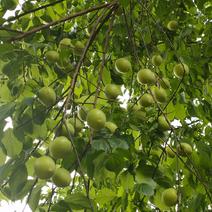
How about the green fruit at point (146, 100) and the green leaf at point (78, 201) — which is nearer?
the green leaf at point (78, 201)

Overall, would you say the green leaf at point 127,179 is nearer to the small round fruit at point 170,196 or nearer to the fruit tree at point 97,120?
the fruit tree at point 97,120

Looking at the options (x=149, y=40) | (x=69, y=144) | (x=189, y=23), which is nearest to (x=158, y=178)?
(x=69, y=144)

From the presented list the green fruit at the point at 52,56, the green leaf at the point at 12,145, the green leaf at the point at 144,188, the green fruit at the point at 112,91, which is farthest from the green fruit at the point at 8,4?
the green leaf at the point at 144,188

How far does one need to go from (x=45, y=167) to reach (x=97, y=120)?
0.25m

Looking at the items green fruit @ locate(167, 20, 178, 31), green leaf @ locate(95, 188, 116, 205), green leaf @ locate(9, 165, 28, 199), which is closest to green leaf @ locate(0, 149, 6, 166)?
green leaf @ locate(9, 165, 28, 199)

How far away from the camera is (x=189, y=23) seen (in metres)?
2.89

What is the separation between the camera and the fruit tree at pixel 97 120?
4.93 feet

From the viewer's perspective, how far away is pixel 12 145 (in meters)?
1.58

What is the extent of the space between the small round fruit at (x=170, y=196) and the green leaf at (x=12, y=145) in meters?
0.61

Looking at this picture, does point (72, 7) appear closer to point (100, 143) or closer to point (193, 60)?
point (193, 60)

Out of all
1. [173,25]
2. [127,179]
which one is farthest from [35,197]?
[173,25]

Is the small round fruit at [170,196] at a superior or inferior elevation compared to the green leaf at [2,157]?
superior

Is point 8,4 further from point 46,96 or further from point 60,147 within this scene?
point 60,147

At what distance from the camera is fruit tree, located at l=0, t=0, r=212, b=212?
150cm
